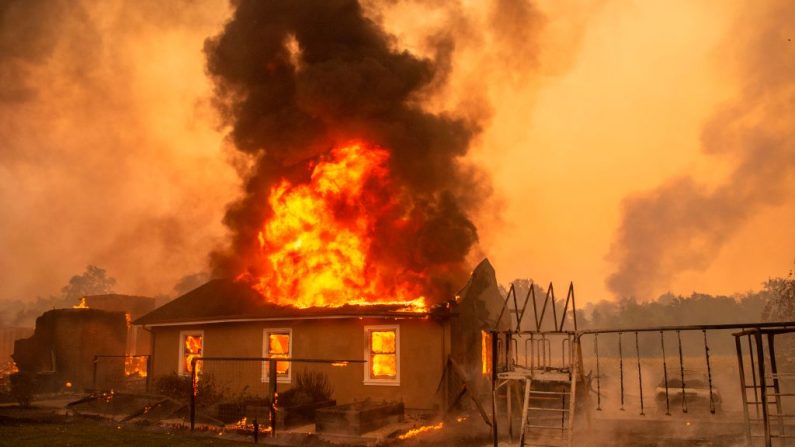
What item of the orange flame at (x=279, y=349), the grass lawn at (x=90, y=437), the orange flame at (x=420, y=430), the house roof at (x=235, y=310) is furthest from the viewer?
the orange flame at (x=279, y=349)

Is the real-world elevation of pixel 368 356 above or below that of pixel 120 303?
below

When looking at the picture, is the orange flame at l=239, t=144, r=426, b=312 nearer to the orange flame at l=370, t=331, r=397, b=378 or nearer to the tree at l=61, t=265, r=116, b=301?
the orange flame at l=370, t=331, r=397, b=378

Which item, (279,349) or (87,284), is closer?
(279,349)

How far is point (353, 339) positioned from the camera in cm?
1733

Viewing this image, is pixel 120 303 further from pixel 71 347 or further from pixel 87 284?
pixel 87 284

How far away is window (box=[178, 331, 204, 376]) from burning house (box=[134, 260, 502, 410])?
0.12ft

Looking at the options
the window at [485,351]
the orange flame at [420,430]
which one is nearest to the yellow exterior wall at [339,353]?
the orange flame at [420,430]

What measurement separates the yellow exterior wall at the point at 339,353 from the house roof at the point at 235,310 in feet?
1.32

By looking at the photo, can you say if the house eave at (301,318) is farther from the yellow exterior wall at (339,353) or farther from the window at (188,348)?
the window at (188,348)

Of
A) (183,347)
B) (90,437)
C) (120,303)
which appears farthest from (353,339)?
(120,303)

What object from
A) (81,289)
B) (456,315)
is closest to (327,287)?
(456,315)

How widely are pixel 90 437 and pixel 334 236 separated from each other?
33.2ft

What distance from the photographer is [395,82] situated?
Result: 2439cm

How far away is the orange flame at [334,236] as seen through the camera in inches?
771
